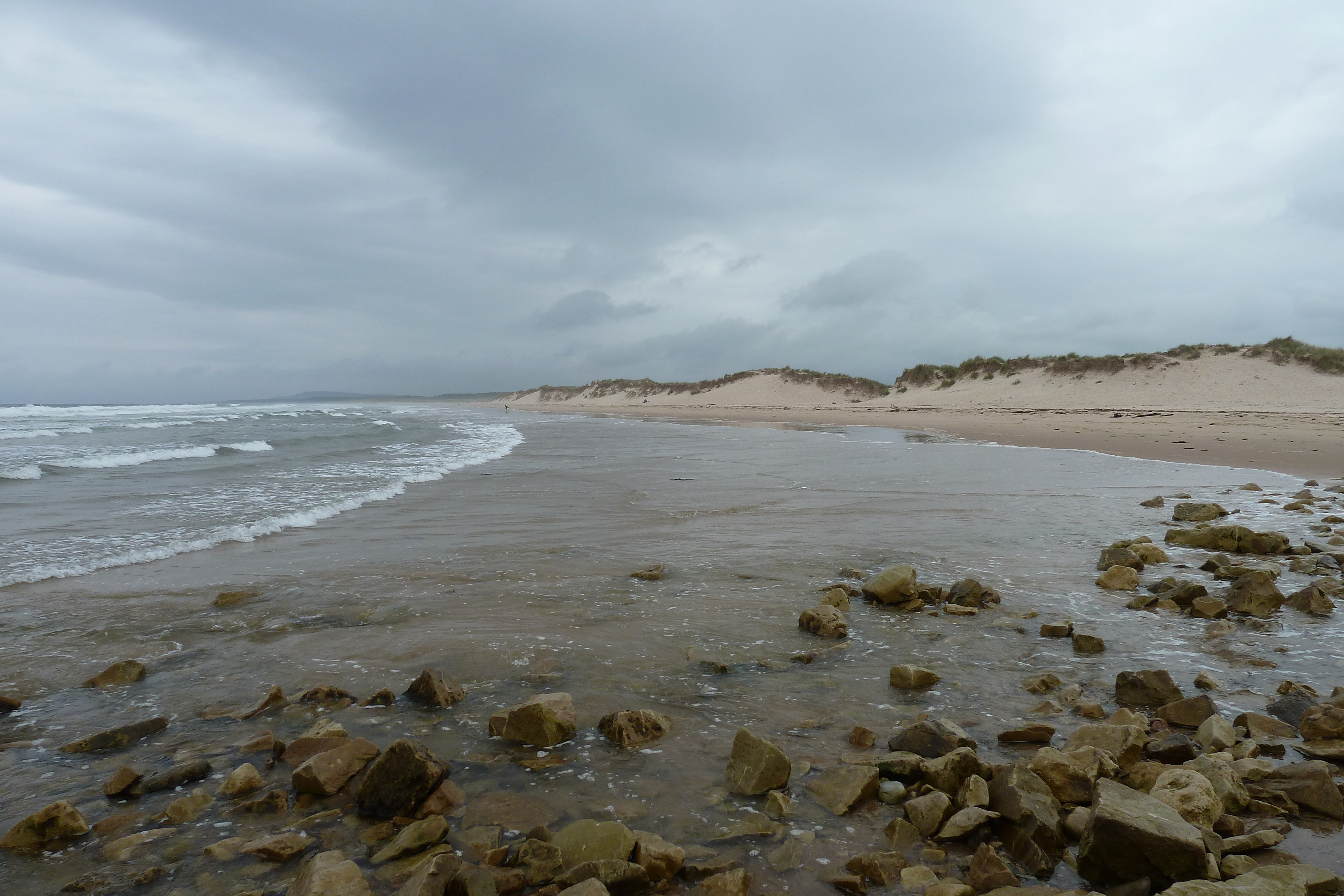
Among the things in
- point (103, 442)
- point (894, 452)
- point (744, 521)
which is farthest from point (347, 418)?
point (744, 521)

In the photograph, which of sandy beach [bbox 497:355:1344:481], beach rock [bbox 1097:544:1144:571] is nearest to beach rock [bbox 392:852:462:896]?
beach rock [bbox 1097:544:1144:571]

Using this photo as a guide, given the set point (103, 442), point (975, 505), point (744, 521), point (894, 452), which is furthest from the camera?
point (103, 442)

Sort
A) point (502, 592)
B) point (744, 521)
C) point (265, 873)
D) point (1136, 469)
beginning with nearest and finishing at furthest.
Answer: point (265, 873), point (502, 592), point (744, 521), point (1136, 469)

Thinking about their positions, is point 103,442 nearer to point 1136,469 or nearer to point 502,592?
point 502,592

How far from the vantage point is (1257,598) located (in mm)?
4930

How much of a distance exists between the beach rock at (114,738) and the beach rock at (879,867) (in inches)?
136

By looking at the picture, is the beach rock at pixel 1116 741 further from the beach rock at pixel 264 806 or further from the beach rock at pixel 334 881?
the beach rock at pixel 264 806

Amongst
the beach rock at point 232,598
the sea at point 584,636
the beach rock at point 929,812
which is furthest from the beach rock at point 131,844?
the beach rock at point 232,598

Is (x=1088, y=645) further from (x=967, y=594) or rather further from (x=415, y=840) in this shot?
(x=415, y=840)

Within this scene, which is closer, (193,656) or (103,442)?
(193,656)

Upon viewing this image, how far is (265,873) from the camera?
2.39m

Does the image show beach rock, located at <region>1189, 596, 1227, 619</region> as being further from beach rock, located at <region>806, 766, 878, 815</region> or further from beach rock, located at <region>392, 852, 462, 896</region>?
beach rock, located at <region>392, 852, 462, 896</region>

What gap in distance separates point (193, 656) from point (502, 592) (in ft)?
7.16

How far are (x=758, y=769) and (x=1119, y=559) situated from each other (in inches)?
199
